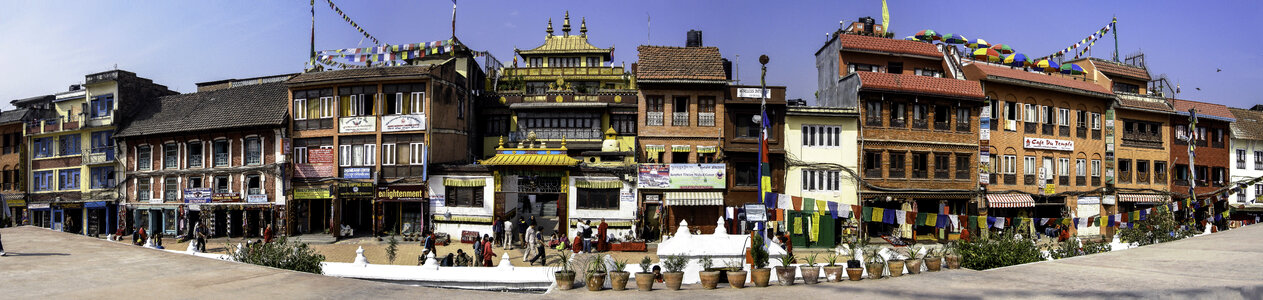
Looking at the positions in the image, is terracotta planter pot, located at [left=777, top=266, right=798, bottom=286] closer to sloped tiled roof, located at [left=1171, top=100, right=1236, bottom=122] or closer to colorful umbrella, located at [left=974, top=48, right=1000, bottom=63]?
colorful umbrella, located at [left=974, top=48, right=1000, bottom=63]

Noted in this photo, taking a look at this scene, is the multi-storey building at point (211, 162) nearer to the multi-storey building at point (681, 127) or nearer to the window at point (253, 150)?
the window at point (253, 150)

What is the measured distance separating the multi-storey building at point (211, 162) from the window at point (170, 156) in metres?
0.05

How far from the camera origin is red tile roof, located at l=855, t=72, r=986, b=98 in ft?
105

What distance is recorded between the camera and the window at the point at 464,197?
30.9 metres

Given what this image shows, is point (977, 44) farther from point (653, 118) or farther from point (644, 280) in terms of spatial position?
point (644, 280)

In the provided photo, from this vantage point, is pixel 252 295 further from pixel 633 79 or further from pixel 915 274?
pixel 633 79

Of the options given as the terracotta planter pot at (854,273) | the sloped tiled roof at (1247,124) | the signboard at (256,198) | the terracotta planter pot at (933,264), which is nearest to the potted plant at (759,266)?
the terracotta planter pot at (854,273)

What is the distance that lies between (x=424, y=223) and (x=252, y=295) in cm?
2069

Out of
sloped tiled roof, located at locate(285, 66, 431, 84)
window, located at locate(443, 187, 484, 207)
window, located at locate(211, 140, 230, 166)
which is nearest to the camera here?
window, located at locate(443, 187, 484, 207)

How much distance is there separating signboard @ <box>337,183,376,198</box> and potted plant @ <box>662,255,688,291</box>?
69.9 feet

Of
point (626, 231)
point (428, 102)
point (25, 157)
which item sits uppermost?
point (428, 102)

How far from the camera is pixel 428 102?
31672 mm

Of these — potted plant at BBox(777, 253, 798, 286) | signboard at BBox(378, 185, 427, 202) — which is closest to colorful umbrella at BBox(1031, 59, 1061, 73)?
potted plant at BBox(777, 253, 798, 286)

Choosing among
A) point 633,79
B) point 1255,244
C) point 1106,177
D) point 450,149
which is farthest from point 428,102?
point 1106,177
